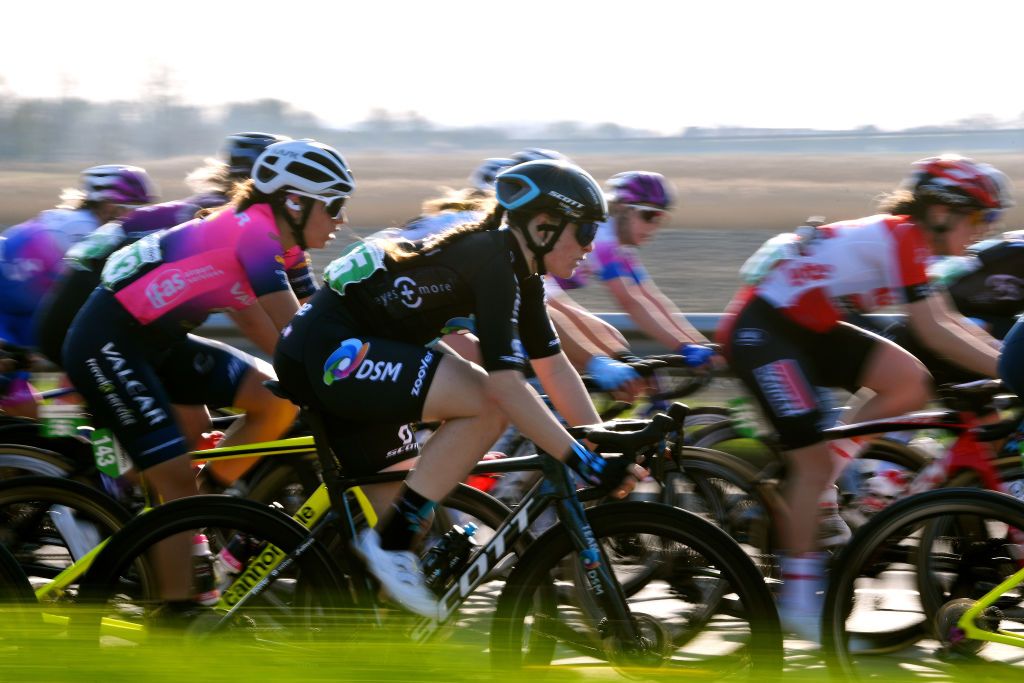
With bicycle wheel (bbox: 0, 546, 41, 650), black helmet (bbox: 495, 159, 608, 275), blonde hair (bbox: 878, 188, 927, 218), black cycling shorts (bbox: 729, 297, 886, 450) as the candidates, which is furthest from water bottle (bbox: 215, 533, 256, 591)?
blonde hair (bbox: 878, 188, 927, 218)

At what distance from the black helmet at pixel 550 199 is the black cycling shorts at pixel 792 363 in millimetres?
1497

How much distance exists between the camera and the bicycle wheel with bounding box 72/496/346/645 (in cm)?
430

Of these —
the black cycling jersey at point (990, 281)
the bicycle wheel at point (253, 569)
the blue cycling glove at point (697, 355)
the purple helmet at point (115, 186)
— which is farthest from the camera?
the purple helmet at point (115, 186)

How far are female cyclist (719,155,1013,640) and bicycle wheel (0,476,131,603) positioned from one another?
8.31ft

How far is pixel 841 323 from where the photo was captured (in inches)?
230

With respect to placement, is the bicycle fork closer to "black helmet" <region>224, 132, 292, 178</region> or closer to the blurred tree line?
"black helmet" <region>224, 132, 292, 178</region>

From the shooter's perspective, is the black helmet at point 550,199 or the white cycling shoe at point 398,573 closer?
the white cycling shoe at point 398,573

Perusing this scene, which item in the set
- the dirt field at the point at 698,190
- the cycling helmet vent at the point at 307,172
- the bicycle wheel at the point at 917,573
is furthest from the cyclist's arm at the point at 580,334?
the dirt field at the point at 698,190

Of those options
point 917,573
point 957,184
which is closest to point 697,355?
point 957,184

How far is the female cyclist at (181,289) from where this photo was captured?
A: 5.00m

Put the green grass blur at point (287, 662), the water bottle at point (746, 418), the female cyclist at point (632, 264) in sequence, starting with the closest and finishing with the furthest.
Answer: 1. the green grass blur at point (287, 662)
2. the water bottle at point (746, 418)
3. the female cyclist at point (632, 264)

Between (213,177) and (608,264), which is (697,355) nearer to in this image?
(608,264)

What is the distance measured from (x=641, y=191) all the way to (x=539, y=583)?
11.8 ft

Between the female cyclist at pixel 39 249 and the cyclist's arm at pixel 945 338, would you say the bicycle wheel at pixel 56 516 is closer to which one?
the female cyclist at pixel 39 249
